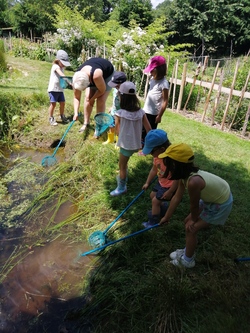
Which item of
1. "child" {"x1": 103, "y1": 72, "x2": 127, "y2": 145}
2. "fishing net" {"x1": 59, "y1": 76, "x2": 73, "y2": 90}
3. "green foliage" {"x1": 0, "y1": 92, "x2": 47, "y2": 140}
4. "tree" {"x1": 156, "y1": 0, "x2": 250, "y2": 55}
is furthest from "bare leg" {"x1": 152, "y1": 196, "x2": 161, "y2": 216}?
"tree" {"x1": 156, "y1": 0, "x2": 250, "y2": 55}

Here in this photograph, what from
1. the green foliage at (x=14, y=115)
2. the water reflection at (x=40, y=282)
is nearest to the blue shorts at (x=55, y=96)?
the green foliage at (x=14, y=115)

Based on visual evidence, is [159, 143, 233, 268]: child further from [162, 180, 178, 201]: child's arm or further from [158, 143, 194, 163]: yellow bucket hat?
[162, 180, 178, 201]: child's arm

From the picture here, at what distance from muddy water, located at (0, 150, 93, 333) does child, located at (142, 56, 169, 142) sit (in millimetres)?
2317

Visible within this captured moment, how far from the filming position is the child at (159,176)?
2.49m

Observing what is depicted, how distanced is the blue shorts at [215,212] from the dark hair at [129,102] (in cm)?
148

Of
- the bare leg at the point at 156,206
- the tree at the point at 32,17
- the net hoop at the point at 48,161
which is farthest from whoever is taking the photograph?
the tree at the point at 32,17

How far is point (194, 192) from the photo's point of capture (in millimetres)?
1960

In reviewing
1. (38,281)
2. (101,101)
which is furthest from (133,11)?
(38,281)

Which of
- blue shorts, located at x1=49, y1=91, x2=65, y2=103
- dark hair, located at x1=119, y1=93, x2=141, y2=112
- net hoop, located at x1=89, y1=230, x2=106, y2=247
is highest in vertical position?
dark hair, located at x1=119, y1=93, x2=141, y2=112

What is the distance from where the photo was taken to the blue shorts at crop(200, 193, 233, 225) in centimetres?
215

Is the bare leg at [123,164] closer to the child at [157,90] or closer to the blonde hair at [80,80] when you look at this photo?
the child at [157,90]

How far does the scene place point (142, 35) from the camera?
406 inches

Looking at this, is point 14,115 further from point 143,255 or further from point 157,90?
point 143,255

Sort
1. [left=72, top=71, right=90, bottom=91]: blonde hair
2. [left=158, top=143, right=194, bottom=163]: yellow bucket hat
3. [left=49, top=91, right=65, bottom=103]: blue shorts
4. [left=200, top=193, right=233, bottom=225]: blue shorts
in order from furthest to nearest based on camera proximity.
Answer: [left=49, top=91, right=65, bottom=103]: blue shorts, [left=72, top=71, right=90, bottom=91]: blonde hair, [left=200, top=193, right=233, bottom=225]: blue shorts, [left=158, top=143, right=194, bottom=163]: yellow bucket hat
